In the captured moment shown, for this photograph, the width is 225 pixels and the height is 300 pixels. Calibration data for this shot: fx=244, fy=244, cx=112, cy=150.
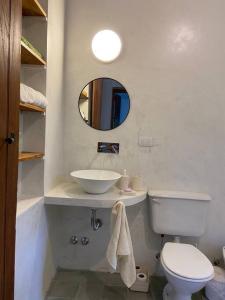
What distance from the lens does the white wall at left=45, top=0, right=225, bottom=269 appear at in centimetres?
204

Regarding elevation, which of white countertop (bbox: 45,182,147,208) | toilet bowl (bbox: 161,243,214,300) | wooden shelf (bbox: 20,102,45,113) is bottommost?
toilet bowl (bbox: 161,243,214,300)

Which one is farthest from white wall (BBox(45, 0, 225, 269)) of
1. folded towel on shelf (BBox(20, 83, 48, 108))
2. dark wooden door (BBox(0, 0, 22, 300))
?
dark wooden door (BBox(0, 0, 22, 300))

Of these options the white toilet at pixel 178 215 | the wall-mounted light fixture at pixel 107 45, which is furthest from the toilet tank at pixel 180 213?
the wall-mounted light fixture at pixel 107 45

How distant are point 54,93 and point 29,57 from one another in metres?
0.41

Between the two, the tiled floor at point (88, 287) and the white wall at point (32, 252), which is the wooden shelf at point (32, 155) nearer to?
the white wall at point (32, 252)

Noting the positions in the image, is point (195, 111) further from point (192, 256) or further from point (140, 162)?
point (192, 256)

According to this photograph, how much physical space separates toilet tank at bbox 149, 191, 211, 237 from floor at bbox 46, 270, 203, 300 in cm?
51

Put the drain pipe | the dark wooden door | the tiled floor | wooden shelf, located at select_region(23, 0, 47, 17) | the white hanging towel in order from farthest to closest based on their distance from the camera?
the drain pipe < the tiled floor < the white hanging towel < wooden shelf, located at select_region(23, 0, 47, 17) < the dark wooden door

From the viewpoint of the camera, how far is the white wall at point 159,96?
2035 mm

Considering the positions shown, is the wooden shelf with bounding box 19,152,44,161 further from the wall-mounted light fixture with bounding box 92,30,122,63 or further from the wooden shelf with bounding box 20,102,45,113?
the wall-mounted light fixture with bounding box 92,30,122,63

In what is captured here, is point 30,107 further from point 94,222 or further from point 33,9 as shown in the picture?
point 94,222

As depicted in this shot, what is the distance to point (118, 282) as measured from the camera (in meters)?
2.07

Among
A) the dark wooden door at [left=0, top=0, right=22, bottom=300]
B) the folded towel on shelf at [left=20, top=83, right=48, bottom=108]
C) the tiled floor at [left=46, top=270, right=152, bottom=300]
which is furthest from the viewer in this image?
the tiled floor at [left=46, top=270, right=152, bottom=300]

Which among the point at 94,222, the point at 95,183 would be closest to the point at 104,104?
the point at 95,183
